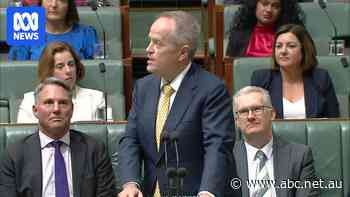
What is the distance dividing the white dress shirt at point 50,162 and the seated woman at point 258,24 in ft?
6.66

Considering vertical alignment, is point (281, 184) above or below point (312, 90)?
below

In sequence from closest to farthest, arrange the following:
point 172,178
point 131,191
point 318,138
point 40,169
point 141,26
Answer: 1. point 172,178
2. point 131,191
3. point 40,169
4. point 318,138
5. point 141,26

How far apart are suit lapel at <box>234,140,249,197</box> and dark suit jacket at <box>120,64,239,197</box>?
1.21 feet

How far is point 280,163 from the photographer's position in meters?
3.23

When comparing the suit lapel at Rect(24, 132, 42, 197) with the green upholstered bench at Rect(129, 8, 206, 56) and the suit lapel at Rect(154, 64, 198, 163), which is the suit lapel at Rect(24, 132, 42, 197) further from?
the green upholstered bench at Rect(129, 8, 206, 56)

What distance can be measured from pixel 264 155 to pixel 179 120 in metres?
0.61

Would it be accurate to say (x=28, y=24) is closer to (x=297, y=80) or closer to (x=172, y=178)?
(x=297, y=80)

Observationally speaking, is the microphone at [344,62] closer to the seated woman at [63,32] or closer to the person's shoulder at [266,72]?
the person's shoulder at [266,72]

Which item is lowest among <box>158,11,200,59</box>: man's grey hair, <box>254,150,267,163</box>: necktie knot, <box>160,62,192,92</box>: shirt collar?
<box>254,150,267,163</box>: necktie knot

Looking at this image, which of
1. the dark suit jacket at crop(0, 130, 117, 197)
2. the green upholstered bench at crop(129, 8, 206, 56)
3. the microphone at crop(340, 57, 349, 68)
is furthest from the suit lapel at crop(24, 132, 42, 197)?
the green upholstered bench at crop(129, 8, 206, 56)

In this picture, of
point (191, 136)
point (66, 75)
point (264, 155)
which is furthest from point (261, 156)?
point (66, 75)

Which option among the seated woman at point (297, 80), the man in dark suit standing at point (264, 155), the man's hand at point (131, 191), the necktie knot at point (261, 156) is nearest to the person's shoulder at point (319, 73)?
the seated woman at point (297, 80)

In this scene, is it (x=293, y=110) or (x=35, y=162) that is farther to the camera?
(x=293, y=110)

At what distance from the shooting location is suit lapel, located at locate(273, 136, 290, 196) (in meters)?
3.21
